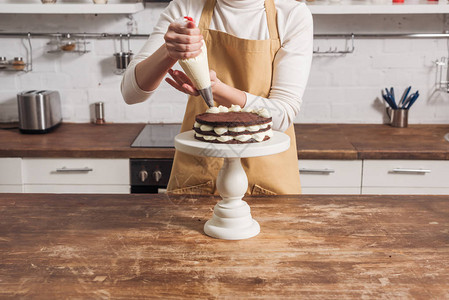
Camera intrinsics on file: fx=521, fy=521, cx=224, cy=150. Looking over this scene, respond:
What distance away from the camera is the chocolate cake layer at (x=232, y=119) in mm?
1309

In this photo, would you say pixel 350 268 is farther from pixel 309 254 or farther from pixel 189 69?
pixel 189 69

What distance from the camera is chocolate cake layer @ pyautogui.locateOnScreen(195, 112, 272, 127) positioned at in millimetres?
1309

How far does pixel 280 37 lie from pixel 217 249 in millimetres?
848

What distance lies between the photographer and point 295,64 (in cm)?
173

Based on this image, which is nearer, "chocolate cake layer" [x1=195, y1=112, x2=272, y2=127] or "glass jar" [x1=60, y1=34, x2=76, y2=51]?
"chocolate cake layer" [x1=195, y1=112, x2=272, y2=127]

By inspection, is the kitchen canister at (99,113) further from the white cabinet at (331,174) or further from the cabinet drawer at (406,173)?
the cabinet drawer at (406,173)

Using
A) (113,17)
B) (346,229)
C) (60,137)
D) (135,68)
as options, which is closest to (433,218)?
(346,229)

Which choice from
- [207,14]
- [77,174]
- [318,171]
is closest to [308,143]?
[318,171]

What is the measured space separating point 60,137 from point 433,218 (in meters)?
1.96

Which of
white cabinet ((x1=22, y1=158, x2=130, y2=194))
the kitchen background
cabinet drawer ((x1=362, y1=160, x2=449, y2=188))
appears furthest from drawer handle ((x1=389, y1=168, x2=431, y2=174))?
white cabinet ((x1=22, y1=158, x2=130, y2=194))

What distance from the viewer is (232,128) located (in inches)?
51.6

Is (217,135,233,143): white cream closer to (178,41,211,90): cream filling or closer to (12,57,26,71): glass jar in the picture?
(178,41,211,90): cream filling

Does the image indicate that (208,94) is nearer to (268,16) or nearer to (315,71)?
(268,16)

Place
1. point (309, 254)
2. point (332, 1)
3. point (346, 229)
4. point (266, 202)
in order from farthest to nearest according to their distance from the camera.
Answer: point (332, 1) < point (266, 202) < point (346, 229) < point (309, 254)
